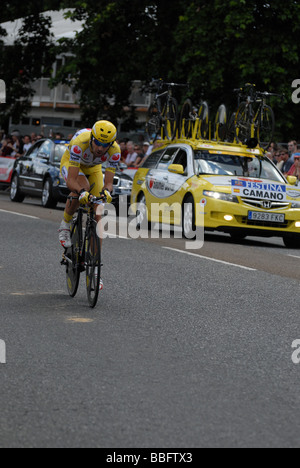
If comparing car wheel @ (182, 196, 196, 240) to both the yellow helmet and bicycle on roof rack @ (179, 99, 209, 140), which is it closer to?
bicycle on roof rack @ (179, 99, 209, 140)

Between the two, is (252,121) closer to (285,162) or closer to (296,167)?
(296,167)

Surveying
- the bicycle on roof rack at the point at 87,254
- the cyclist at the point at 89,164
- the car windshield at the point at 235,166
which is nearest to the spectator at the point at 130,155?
the car windshield at the point at 235,166

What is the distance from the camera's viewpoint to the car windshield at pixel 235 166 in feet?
61.3

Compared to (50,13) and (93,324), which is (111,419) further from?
(50,13)

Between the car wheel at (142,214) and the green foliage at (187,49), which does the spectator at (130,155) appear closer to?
the green foliage at (187,49)

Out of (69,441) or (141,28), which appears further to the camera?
(141,28)

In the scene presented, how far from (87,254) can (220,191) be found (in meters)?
8.38

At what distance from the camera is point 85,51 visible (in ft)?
120

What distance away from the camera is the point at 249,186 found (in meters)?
17.8

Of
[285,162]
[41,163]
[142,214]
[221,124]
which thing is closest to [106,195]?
[142,214]

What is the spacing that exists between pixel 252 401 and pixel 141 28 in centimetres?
3152

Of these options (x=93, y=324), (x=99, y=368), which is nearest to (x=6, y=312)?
(x=93, y=324)
